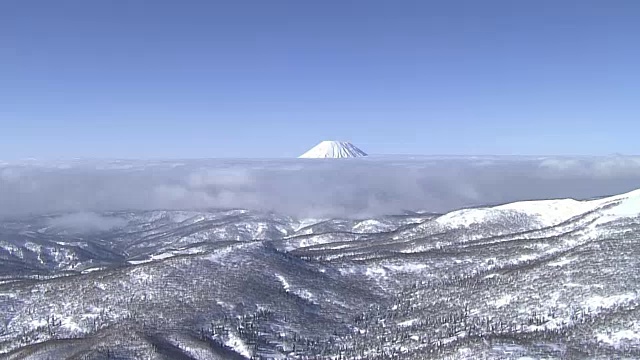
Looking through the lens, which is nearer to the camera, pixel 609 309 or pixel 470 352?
pixel 470 352

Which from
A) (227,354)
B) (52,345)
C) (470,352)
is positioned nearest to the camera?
(470,352)

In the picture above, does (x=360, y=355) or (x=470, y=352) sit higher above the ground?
(x=470, y=352)

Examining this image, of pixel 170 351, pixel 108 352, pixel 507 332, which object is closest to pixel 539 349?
pixel 507 332

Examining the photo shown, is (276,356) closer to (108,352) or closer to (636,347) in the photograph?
(108,352)

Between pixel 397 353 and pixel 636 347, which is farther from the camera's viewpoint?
pixel 397 353

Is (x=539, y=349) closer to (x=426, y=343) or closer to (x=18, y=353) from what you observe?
(x=426, y=343)

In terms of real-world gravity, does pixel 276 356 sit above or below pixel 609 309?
below

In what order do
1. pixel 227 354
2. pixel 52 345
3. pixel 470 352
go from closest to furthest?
pixel 470 352 → pixel 52 345 → pixel 227 354

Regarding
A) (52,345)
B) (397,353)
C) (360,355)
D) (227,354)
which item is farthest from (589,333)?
(52,345)
